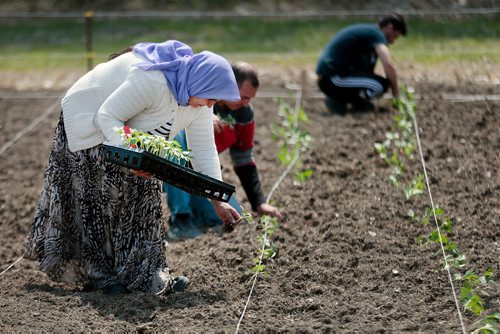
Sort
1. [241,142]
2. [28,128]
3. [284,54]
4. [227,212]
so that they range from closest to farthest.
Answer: [227,212] < [241,142] < [28,128] < [284,54]

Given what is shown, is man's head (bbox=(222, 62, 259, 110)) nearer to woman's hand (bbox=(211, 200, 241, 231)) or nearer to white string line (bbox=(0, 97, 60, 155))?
woman's hand (bbox=(211, 200, 241, 231))

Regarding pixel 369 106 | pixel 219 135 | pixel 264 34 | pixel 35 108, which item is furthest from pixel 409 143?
pixel 264 34

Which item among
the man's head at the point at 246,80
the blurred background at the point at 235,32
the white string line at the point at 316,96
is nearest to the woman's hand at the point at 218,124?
the man's head at the point at 246,80

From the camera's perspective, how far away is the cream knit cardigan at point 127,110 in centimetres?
419

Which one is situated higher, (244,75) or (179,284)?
(244,75)

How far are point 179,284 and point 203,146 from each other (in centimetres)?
90

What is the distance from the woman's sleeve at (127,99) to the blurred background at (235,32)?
5.17 m

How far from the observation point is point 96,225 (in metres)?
4.77

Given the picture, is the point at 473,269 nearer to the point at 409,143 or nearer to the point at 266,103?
the point at 409,143

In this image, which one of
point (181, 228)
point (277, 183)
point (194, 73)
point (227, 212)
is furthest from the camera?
point (277, 183)

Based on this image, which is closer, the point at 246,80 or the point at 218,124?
the point at 246,80

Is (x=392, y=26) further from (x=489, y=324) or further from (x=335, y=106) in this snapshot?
(x=489, y=324)

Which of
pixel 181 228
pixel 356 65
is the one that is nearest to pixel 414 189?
pixel 181 228

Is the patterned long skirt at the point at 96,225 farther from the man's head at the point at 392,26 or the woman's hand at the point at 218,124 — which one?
the man's head at the point at 392,26
